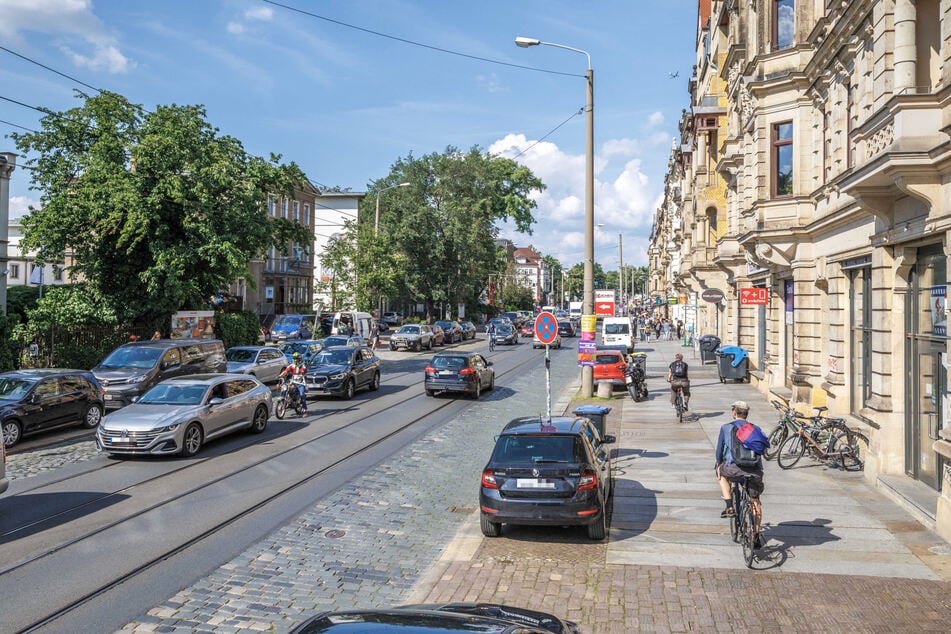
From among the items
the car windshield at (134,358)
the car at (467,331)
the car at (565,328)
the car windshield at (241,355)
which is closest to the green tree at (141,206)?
the car windshield at (241,355)

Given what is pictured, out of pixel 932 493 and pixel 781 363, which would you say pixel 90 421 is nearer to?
pixel 932 493

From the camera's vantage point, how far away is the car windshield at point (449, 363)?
23.5 metres

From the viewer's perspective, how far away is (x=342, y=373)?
2292cm

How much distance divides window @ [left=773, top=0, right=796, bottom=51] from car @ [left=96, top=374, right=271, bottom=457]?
51.1 feet

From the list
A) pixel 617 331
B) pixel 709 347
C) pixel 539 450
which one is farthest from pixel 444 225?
pixel 539 450

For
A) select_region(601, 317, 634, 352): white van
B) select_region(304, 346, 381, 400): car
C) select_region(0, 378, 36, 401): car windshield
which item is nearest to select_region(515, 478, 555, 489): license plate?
select_region(0, 378, 36, 401): car windshield

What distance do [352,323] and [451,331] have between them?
9373mm

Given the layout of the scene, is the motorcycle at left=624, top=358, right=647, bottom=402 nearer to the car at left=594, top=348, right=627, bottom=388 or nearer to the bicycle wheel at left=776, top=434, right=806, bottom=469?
the car at left=594, top=348, right=627, bottom=388

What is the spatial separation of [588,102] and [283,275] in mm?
40241

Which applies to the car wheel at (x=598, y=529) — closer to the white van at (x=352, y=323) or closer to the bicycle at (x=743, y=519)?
the bicycle at (x=743, y=519)

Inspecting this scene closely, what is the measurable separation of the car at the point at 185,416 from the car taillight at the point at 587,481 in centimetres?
829

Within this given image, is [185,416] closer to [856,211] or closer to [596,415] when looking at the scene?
[596,415]

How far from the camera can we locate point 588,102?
2119cm

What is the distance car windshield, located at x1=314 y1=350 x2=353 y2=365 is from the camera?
23719 millimetres
